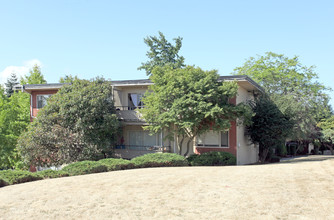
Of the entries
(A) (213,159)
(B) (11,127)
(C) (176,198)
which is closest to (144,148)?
(A) (213,159)

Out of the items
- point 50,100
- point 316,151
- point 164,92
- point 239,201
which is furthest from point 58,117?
point 316,151

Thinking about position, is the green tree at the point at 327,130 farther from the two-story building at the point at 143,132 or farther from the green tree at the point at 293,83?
the two-story building at the point at 143,132

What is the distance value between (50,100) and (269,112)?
17.6m

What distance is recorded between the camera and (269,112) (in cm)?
2758

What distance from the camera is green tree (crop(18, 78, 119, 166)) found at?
25.4 meters

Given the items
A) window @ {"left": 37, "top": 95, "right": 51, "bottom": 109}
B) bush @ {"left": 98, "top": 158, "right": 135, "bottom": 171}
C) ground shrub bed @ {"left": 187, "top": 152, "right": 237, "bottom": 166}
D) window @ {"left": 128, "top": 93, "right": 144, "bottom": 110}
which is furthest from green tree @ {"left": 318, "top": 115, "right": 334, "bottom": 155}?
window @ {"left": 37, "top": 95, "right": 51, "bottom": 109}

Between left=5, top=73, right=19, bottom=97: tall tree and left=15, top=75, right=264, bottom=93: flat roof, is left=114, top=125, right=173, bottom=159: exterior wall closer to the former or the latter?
left=15, top=75, right=264, bottom=93: flat roof

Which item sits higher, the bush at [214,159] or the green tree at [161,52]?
the green tree at [161,52]

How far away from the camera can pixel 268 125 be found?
27516mm

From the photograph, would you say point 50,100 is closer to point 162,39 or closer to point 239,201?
point 239,201

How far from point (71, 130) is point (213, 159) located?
1069 centimetres

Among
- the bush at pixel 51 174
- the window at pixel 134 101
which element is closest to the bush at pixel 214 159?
the window at pixel 134 101

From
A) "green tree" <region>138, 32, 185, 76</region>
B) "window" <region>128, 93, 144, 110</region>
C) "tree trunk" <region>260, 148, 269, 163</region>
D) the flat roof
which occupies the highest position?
"green tree" <region>138, 32, 185, 76</region>

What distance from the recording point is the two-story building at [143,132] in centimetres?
2681
